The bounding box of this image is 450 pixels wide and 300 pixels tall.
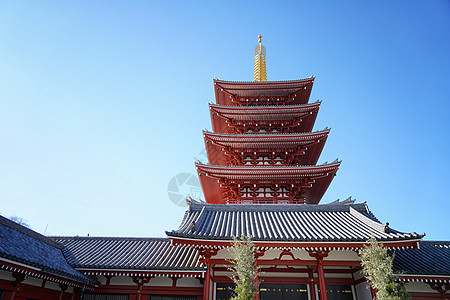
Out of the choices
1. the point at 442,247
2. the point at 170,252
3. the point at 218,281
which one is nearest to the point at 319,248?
the point at 218,281

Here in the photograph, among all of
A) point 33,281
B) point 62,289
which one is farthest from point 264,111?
point 33,281

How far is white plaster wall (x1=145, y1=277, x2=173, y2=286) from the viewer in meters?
12.3

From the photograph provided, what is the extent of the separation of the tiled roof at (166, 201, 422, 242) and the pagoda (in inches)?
76.7

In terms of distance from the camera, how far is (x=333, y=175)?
17469 mm

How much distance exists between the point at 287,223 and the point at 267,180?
430cm

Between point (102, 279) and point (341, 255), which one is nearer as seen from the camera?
point (341, 255)

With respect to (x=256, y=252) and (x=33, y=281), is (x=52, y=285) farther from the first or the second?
(x=256, y=252)

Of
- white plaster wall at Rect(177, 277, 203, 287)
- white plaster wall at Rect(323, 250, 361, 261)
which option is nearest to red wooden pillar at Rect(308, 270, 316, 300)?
white plaster wall at Rect(323, 250, 361, 261)

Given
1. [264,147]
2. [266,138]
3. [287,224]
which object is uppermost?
[266,138]

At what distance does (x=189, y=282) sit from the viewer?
12.3 m

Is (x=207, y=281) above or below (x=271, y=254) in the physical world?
below

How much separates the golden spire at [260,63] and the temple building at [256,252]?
8.98 m

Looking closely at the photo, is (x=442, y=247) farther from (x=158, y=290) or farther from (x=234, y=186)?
(x=158, y=290)

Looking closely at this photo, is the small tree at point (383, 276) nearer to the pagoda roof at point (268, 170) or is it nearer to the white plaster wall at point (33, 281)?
the pagoda roof at point (268, 170)
